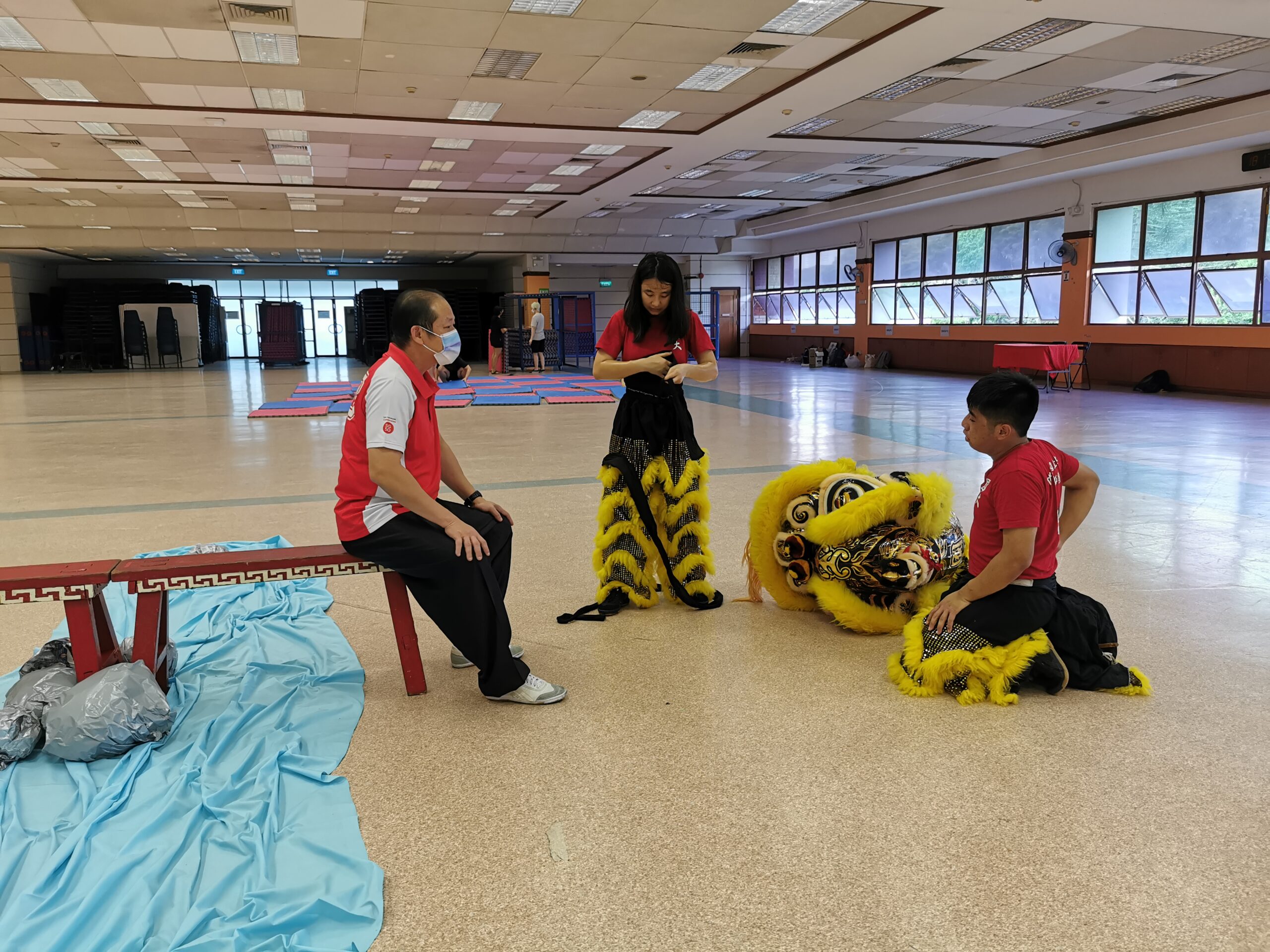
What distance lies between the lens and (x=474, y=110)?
1144 cm

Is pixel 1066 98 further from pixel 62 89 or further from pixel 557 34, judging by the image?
pixel 62 89

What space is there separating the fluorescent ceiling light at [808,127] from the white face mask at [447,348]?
1045 centimetres

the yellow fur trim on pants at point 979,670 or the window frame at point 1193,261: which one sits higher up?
the window frame at point 1193,261

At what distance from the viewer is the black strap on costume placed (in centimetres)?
362

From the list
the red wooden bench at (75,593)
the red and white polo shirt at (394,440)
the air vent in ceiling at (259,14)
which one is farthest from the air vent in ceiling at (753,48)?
the red wooden bench at (75,593)

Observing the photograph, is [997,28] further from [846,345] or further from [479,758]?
[846,345]

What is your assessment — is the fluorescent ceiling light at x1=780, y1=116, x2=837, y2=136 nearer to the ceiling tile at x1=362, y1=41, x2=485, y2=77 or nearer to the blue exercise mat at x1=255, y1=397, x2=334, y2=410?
the ceiling tile at x1=362, y1=41, x2=485, y2=77

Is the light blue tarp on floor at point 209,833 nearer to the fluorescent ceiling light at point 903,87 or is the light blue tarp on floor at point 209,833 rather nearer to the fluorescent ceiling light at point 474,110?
the fluorescent ceiling light at point 474,110

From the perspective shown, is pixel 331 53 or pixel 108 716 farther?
pixel 331 53

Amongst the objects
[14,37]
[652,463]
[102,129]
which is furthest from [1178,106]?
[102,129]

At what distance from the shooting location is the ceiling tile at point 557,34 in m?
8.10

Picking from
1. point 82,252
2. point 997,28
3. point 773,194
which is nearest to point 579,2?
point 997,28

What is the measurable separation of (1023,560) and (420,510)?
1.81 metres

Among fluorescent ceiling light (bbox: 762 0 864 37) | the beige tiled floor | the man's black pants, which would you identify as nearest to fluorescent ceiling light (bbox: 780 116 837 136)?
fluorescent ceiling light (bbox: 762 0 864 37)
